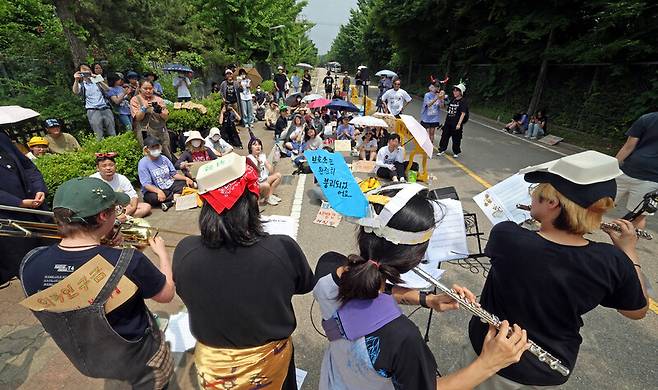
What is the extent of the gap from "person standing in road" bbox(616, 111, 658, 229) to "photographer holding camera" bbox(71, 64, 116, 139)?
10.1 m

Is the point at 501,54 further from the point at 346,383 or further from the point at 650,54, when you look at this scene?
the point at 346,383

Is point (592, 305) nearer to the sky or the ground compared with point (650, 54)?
nearer to the ground

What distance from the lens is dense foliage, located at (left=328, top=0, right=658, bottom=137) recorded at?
938 centimetres

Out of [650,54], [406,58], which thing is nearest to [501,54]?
[650,54]

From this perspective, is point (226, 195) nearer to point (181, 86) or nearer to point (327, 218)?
point (327, 218)

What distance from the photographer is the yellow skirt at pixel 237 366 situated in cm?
168

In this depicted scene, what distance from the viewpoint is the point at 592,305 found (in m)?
1.55

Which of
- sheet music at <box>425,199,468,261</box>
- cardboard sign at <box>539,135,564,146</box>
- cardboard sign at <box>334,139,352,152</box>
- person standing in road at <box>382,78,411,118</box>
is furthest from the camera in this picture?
cardboard sign at <box>539,135,564,146</box>

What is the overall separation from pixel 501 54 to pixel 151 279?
1984cm

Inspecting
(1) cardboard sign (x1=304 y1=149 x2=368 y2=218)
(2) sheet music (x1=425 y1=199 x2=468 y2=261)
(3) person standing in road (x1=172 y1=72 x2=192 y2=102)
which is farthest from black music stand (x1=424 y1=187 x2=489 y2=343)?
(3) person standing in road (x1=172 y1=72 x2=192 y2=102)

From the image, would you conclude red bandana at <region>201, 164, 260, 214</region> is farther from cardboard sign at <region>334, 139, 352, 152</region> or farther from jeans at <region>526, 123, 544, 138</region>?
jeans at <region>526, 123, 544, 138</region>

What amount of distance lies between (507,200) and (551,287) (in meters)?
1.37

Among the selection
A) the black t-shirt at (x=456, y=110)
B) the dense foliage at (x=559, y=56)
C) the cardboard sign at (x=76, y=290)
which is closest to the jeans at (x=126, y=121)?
the cardboard sign at (x=76, y=290)

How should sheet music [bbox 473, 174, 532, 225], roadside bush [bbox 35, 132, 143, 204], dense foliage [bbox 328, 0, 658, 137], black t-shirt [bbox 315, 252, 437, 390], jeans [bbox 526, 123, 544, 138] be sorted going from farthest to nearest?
jeans [bbox 526, 123, 544, 138], dense foliage [bbox 328, 0, 658, 137], roadside bush [bbox 35, 132, 143, 204], sheet music [bbox 473, 174, 532, 225], black t-shirt [bbox 315, 252, 437, 390]
